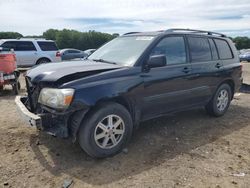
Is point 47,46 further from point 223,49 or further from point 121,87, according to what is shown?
point 121,87

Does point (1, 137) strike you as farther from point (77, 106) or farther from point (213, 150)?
point (213, 150)

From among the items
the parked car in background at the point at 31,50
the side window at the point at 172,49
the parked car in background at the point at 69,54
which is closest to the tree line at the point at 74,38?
the parked car in background at the point at 69,54

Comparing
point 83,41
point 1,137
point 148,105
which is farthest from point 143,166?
point 83,41

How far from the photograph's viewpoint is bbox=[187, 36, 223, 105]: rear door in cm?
530

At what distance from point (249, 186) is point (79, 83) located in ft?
7.97

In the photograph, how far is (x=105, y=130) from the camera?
3900 mm

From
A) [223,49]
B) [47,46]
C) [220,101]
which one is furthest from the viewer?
[47,46]

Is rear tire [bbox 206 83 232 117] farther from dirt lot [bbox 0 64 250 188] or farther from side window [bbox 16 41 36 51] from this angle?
side window [bbox 16 41 36 51]

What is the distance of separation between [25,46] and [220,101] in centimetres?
1211

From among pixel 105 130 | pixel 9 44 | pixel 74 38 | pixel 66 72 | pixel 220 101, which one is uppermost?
pixel 74 38

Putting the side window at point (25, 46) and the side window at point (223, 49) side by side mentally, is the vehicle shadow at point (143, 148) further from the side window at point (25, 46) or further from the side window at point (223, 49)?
the side window at point (25, 46)

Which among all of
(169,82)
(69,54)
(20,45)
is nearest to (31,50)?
(20,45)

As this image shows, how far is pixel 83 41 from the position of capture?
50156 millimetres

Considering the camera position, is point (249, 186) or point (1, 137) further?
point (1, 137)
